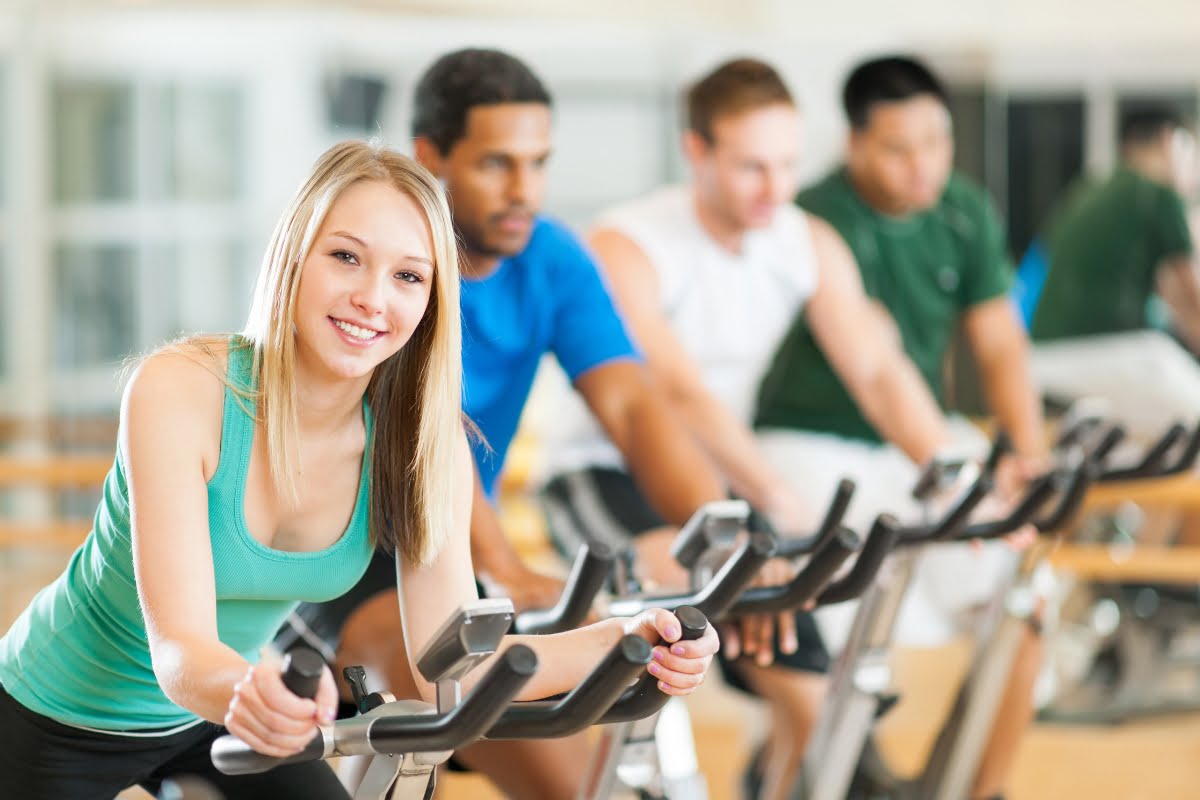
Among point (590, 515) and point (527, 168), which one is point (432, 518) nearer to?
point (527, 168)

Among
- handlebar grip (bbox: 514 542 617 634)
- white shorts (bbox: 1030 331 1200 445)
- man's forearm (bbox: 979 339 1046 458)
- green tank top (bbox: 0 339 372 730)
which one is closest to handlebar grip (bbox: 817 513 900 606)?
handlebar grip (bbox: 514 542 617 634)

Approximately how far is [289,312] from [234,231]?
4838mm

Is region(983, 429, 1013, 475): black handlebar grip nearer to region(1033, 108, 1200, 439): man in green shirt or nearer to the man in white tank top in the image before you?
the man in white tank top

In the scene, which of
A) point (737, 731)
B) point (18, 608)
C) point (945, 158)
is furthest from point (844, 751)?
point (18, 608)

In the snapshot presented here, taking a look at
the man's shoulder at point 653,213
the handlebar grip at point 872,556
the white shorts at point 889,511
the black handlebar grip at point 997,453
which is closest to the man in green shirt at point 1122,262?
the white shorts at point 889,511

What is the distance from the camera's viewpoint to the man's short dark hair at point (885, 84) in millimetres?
3383

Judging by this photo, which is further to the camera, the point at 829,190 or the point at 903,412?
the point at 829,190

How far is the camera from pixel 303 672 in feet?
3.76

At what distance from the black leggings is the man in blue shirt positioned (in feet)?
1.30

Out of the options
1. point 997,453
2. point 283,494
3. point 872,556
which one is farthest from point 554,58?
point 283,494

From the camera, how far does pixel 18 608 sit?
234 inches

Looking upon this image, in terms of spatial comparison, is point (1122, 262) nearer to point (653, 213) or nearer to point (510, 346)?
point (653, 213)

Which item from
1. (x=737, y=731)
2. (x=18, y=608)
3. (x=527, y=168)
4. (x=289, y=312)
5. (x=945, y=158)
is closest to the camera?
(x=289, y=312)

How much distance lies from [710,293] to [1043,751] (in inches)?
78.9
